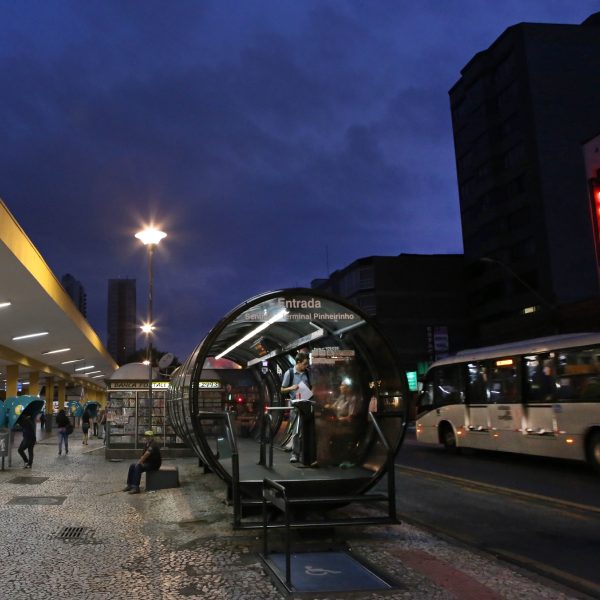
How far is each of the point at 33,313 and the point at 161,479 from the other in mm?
12111

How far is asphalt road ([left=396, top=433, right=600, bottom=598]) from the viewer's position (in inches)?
259

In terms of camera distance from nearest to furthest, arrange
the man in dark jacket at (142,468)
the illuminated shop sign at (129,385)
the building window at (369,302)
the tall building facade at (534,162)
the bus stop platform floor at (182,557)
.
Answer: the bus stop platform floor at (182,557) → the man in dark jacket at (142,468) → the illuminated shop sign at (129,385) → the tall building facade at (534,162) → the building window at (369,302)

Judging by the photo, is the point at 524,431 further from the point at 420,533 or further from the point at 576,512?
the point at 420,533

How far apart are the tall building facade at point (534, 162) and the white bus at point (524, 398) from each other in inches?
1257

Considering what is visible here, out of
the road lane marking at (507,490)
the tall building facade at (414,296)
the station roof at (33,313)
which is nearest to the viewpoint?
the road lane marking at (507,490)

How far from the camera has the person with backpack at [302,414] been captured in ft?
29.0

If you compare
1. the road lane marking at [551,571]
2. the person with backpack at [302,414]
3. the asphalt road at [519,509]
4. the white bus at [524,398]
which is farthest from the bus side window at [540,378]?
the road lane marking at [551,571]

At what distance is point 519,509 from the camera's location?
9406 mm

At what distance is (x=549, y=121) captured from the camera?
57.5 metres

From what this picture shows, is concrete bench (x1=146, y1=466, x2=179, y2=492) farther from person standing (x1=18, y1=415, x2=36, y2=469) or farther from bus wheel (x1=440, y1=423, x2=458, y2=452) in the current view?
bus wheel (x1=440, y1=423, x2=458, y2=452)

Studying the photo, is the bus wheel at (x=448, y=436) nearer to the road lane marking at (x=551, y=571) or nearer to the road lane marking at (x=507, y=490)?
the road lane marking at (x=507, y=490)

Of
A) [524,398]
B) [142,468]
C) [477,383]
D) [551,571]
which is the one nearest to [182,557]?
[551,571]

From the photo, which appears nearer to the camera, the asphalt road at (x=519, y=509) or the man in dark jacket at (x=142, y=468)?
the asphalt road at (x=519, y=509)

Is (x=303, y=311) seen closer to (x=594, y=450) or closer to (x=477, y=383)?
(x=594, y=450)
